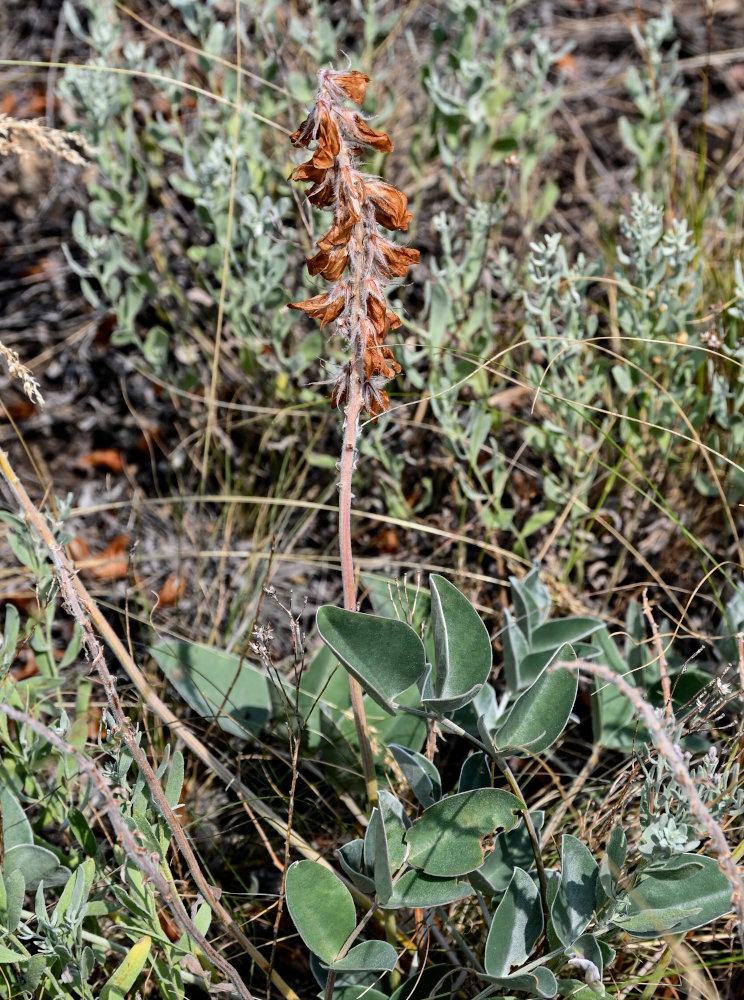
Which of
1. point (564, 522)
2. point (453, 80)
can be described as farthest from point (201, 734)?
point (453, 80)

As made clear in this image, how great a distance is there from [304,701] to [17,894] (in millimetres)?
673

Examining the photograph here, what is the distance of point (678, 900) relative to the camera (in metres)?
1.51

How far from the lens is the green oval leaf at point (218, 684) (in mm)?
2008

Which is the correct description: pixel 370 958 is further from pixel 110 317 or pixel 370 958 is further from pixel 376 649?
pixel 110 317

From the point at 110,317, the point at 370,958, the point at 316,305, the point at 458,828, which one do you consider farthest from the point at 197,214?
the point at 370,958

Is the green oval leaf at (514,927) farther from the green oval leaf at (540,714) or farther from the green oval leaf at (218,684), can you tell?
the green oval leaf at (218,684)

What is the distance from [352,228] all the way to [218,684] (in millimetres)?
1071

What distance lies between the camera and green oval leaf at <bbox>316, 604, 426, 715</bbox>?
1490 millimetres

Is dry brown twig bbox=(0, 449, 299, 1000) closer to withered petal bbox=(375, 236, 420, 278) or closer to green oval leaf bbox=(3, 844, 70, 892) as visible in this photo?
green oval leaf bbox=(3, 844, 70, 892)

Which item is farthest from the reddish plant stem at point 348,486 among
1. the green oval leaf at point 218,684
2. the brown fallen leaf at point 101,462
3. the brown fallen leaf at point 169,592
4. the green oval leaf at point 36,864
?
the brown fallen leaf at point 101,462

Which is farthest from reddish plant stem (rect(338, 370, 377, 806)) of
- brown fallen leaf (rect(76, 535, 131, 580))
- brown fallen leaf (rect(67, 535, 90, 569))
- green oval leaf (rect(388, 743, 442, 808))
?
brown fallen leaf (rect(67, 535, 90, 569))

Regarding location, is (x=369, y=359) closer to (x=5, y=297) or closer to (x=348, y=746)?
(x=348, y=746)

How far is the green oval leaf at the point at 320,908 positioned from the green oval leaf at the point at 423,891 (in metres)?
0.09

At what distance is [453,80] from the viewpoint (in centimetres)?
332
